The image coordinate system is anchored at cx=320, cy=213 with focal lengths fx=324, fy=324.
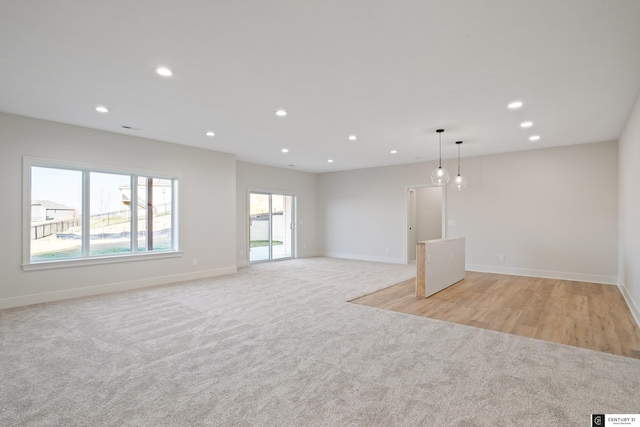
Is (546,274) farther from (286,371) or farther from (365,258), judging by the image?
(286,371)

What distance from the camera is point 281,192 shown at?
9484 mm

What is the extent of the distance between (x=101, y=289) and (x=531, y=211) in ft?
27.6

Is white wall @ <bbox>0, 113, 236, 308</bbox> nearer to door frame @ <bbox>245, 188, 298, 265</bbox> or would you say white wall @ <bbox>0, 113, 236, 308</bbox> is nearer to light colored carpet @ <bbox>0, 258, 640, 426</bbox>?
light colored carpet @ <bbox>0, 258, 640, 426</bbox>

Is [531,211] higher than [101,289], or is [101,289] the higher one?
[531,211]

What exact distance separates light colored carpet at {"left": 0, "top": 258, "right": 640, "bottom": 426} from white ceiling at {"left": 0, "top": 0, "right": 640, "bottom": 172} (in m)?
2.70

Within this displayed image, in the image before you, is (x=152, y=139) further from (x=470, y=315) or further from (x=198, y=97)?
(x=470, y=315)

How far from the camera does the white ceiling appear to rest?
2.31 metres

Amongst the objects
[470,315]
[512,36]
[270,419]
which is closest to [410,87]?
[512,36]

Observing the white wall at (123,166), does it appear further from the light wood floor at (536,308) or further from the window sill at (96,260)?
the light wood floor at (536,308)

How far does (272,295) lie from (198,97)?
122 inches

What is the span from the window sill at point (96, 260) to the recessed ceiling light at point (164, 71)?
11.9ft

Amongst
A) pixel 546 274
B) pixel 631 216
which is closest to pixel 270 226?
pixel 546 274

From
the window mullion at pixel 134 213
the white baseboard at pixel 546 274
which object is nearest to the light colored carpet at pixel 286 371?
the window mullion at pixel 134 213

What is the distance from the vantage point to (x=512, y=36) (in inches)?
101
